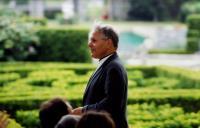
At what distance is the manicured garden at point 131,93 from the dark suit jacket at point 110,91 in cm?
224

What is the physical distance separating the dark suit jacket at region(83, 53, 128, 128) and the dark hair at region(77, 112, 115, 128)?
0.60 meters

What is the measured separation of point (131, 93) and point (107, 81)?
4313 mm

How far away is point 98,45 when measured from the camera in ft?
13.9

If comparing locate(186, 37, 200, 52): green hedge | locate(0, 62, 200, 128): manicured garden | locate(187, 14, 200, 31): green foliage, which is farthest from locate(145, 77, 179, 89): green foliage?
locate(187, 14, 200, 31): green foliage

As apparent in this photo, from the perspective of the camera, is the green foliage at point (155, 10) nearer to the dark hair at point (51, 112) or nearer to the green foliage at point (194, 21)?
the green foliage at point (194, 21)

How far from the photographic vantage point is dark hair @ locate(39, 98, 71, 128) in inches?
151

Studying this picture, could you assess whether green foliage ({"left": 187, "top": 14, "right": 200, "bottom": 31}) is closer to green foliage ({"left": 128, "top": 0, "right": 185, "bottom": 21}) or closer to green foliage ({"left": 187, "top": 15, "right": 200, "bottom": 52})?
green foliage ({"left": 187, "top": 15, "right": 200, "bottom": 52})

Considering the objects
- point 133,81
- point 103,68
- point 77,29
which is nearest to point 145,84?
point 133,81

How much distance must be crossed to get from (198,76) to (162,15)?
32.7 metres

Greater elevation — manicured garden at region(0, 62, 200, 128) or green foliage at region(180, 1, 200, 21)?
manicured garden at region(0, 62, 200, 128)

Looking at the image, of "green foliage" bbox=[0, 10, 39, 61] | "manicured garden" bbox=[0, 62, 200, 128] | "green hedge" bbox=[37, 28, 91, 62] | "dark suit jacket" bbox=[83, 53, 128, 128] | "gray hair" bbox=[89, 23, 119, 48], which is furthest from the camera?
"green hedge" bbox=[37, 28, 91, 62]

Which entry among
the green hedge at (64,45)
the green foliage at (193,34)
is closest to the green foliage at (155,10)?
the green foliage at (193,34)

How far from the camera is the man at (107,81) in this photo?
4.08m

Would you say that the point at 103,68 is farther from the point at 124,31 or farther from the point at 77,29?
the point at 124,31
